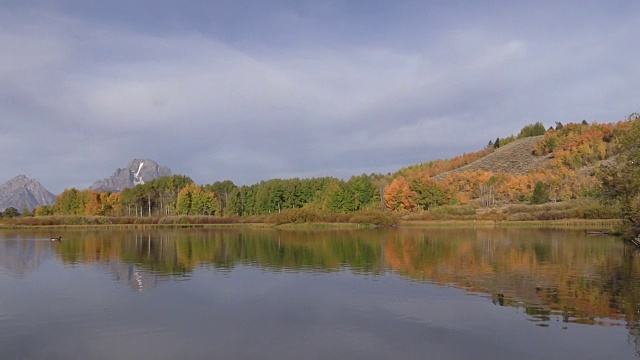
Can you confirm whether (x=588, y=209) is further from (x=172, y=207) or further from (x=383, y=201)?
(x=172, y=207)

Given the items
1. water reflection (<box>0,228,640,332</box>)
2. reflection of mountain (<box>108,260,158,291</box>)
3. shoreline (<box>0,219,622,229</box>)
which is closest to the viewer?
water reflection (<box>0,228,640,332</box>)

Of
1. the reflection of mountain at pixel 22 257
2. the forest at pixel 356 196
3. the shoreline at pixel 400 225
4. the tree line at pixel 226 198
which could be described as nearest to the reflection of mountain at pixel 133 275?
the reflection of mountain at pixel 22 257

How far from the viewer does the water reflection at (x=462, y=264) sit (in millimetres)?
24969

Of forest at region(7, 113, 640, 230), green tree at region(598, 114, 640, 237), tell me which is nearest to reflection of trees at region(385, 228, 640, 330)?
green tree at region(598, 114, 640, 237)

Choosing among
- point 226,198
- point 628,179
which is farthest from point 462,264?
point 226,198

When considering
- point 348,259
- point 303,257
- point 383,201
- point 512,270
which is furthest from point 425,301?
point 383,201

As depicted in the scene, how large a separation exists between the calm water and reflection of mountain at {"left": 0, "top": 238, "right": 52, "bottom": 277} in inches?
19.9

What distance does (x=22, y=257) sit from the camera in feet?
165

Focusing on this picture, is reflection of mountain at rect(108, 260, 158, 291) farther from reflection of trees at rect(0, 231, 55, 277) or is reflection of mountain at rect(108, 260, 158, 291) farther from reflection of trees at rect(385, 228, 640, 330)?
reflection of trees at rect(385, 228, 640, 330)

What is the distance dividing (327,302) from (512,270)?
16164 millimetres

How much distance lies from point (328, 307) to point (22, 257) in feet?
126

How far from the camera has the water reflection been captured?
24969mm

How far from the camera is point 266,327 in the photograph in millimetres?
21172

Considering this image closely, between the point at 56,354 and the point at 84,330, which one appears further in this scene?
the point at 84,330
